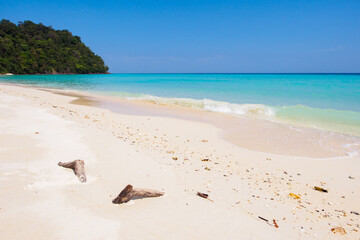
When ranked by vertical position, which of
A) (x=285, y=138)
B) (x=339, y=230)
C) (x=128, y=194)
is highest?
(x=128, y=194)

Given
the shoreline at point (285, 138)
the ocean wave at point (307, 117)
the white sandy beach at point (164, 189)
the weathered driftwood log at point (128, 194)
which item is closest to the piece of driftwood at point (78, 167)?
the white sandy beach at point (164, 189)

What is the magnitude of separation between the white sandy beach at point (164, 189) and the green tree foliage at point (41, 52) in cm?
9160

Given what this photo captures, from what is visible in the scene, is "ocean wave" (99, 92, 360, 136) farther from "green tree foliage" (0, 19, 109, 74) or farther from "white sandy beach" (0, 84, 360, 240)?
"green tree foliage" (0, 19, 109, 74)

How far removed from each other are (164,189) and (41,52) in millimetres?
107299

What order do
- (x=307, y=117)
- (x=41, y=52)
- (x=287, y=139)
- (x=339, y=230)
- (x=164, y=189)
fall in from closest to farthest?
(x=339, y=230) → (x=164, y=189) → (x=287, y=139) → (x=307, y=117) → (x=41, y=52)

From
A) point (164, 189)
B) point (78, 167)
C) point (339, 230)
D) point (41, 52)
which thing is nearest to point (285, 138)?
point (339, 230)

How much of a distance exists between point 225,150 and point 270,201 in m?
2.86

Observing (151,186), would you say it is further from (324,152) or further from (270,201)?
(324,152)

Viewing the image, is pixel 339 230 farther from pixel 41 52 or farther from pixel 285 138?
pixel 41 52

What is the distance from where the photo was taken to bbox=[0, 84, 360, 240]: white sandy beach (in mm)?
2834

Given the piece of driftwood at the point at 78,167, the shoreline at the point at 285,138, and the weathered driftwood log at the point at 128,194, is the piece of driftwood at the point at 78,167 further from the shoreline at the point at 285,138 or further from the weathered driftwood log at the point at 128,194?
the shoreline at the point at 285,138

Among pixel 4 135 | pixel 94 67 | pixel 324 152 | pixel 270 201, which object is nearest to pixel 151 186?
pixel 270 201

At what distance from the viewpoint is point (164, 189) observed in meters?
3.92

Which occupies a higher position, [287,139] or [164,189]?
[164,189]
